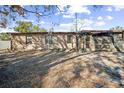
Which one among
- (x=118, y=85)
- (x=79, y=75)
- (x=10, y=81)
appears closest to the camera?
(x=118, y=85)

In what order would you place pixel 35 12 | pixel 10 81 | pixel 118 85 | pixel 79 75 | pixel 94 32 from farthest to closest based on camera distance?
pixel 94 32 < pixel 35 12 < pixel 79 75 < pixel 10 81 < pixel 118 85

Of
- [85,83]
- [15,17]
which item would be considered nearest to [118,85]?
[85,83]

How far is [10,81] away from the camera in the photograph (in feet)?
33.0

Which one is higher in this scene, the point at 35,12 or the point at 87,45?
the point at 35,12

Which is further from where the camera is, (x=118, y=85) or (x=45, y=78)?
(x=45, y=78)

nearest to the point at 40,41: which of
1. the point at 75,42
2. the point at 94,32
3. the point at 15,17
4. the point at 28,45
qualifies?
the point at 28,45

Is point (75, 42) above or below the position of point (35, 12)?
below

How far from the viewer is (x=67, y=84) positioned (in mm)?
9359

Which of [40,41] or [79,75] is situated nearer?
[79,75]

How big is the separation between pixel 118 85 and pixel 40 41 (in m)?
19.4

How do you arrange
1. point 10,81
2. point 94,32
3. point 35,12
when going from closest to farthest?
1. point 10,81
2. point 35,12
3. point 94,32

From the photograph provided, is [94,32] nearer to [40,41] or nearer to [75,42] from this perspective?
[75,42]

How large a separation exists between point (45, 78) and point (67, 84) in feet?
5.27

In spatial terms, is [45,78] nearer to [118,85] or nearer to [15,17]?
[118,85]
